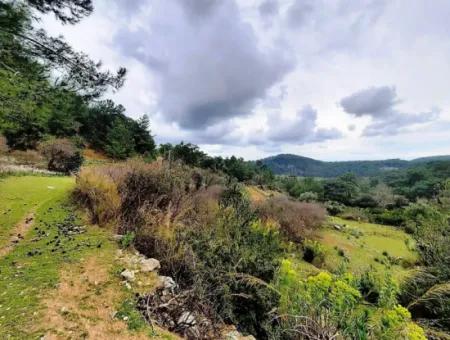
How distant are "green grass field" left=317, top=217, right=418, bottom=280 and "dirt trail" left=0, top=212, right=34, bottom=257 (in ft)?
34.9

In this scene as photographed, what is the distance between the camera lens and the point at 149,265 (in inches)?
187

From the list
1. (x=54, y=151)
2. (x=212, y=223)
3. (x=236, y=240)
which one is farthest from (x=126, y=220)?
(x=54, y=151)

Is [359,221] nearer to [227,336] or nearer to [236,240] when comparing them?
[236,240]

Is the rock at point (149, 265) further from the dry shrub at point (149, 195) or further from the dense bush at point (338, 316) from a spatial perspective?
the dense bush at point (338, 316)

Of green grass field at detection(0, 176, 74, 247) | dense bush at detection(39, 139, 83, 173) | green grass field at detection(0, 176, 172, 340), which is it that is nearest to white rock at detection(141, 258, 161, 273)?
green grass field at detection(0, 176, 172, 340)

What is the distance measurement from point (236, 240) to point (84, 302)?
3.25 metres

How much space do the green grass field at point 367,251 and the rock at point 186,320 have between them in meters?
9.04

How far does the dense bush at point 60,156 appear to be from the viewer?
60.0ft

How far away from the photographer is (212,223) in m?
6.93

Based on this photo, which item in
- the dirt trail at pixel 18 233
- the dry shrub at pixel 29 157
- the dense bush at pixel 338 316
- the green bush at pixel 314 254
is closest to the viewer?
the dense bush at pixel 338 316

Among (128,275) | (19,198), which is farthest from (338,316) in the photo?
(19,198)

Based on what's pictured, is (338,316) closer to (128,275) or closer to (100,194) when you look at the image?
(128,275)

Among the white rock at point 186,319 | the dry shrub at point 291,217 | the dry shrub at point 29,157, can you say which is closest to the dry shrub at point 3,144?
the dry shrub at point 29,157

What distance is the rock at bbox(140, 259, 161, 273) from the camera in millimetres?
4643
